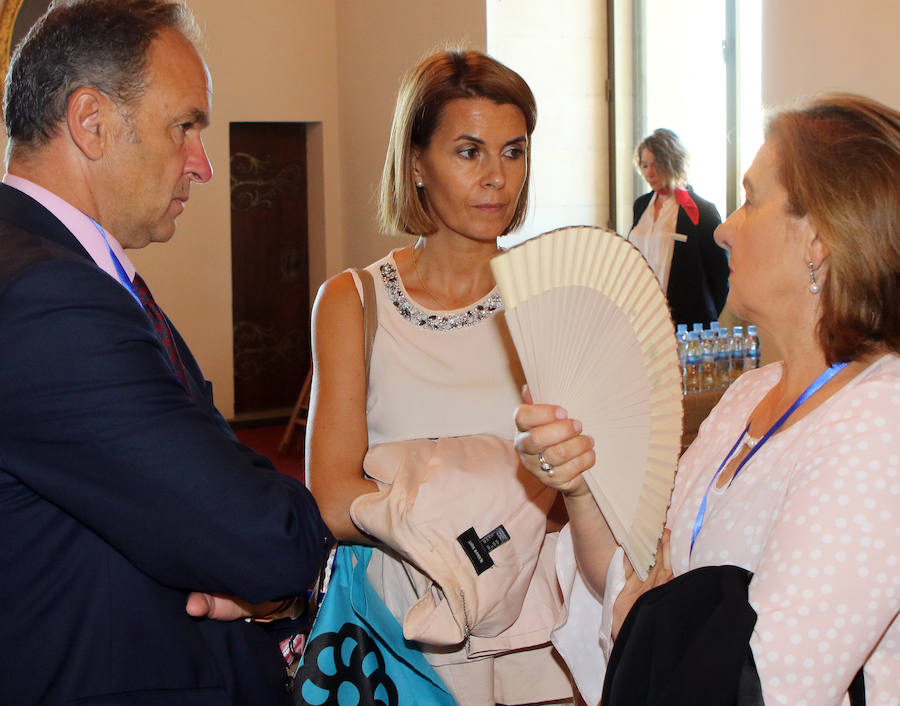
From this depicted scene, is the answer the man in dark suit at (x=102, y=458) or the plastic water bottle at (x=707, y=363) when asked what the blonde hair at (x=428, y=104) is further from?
the plastic water bottle at (x=707, y=363)

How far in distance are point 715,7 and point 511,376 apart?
5.10m

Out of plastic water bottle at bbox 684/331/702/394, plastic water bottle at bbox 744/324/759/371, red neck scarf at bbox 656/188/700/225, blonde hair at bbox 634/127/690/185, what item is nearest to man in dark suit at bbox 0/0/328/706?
plastic water bottle at bbox 684/331/702/394

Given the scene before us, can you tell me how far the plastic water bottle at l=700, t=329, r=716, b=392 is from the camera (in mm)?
4484

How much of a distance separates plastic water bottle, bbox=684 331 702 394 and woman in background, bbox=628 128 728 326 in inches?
44.8

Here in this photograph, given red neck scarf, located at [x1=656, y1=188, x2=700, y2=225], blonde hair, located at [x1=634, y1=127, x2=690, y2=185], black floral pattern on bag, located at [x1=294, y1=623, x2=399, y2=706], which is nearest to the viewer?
black floral pattern on bag, located at [x1=294, y1=623, x2=399, y2=706]

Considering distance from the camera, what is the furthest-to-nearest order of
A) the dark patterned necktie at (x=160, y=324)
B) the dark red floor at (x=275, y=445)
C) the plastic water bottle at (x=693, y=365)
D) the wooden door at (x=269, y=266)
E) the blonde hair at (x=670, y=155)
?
the wooden door at (x=269, y=266)
the dark red floor at (x=275, y=445)
the blonde hair at (x=670, y=155)
the plastic water bottle at (x=693, y=365)
the dark patterned necktie at (x=160, y=324)

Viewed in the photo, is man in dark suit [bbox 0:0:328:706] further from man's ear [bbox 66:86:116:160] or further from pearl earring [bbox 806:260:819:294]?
pearl earring [bbox 806:260:819:294]

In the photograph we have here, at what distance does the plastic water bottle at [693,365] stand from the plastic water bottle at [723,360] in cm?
12

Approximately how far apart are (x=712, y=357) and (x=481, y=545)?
314cm

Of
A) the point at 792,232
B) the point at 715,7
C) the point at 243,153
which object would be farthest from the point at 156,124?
the point at 243,153

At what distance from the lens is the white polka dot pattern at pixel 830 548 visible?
3.81 feet

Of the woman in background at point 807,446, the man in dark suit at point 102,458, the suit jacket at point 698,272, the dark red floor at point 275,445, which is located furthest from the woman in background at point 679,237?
the man in dark suit at point 102,458

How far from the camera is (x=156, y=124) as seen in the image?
1377 mm

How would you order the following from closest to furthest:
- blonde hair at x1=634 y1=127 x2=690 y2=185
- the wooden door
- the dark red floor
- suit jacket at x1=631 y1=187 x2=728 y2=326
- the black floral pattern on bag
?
the black floral pattern on bag → suit jacket at x1=631 y1=187 x2=728 y2=326 → blonde hair at x1=634 y1=127 x2=690 y2=185 → the dark red floor → the wooden door
